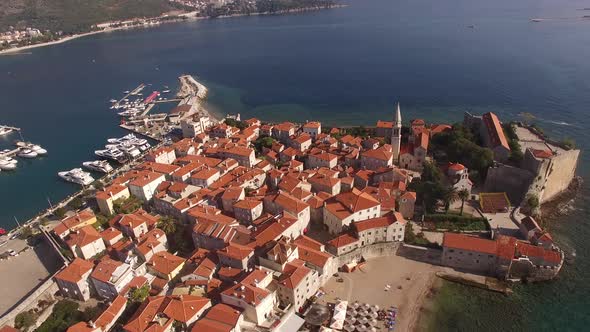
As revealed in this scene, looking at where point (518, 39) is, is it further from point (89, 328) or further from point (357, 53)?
point (89, 328)

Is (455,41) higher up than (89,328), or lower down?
higher up

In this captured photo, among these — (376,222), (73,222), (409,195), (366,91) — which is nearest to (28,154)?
(73,222)

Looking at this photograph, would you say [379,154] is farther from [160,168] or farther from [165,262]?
[160,168]

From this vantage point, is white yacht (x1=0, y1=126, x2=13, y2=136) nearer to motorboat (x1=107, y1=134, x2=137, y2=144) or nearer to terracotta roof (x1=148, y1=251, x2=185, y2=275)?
motorboat (x1=107, y1=134, x2=137, y2=144)

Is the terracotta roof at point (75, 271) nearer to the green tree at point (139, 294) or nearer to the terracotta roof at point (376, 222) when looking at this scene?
the green tree at point (139, 294)

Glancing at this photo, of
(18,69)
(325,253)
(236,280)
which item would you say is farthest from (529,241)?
(18,69)

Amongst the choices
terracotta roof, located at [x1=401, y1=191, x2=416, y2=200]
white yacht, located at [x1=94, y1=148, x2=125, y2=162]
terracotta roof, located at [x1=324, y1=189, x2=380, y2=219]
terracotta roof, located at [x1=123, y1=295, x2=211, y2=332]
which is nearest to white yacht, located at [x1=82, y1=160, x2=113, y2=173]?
white yacht, located at [x1=94, y1=148, x2=125, y2=162]
